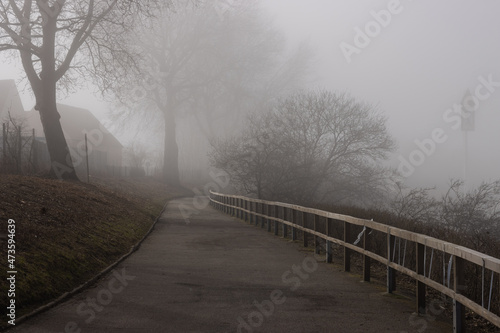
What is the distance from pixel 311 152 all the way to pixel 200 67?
24447 mm

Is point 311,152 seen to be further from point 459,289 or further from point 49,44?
point 459,289

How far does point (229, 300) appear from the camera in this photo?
25.9 ft

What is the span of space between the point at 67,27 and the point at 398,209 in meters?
14.8

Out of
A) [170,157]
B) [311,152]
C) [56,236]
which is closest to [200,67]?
[170,157]

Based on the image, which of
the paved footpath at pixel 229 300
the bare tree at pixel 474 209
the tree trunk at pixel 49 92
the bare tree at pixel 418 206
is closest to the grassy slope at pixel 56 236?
the paved footpath at pixel 229 300

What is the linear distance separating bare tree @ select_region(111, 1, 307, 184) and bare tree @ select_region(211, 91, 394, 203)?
16.9 m

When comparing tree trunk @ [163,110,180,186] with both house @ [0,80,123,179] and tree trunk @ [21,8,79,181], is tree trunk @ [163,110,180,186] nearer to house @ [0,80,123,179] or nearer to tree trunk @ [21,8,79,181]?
house @ [0,80,123,179]

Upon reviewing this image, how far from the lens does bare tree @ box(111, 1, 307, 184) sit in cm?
4738

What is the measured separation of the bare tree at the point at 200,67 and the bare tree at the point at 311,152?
55.5ft

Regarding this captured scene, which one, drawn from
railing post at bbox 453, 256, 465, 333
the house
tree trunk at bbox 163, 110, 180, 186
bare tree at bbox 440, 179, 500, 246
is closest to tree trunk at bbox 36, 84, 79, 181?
bare tree at bbox 440, 179, 500, 246

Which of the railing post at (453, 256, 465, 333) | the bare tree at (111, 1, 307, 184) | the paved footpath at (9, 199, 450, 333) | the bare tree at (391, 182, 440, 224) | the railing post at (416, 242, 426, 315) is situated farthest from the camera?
the bare tree at (111, 1, 307, 184)

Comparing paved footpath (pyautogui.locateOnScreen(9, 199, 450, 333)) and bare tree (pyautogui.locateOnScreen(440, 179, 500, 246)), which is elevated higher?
bare tree (pyautogui.locateOnScreen(440, 179, 500, 246))

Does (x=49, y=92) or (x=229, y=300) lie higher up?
(x=49, y=92)

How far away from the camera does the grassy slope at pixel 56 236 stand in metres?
7.94
